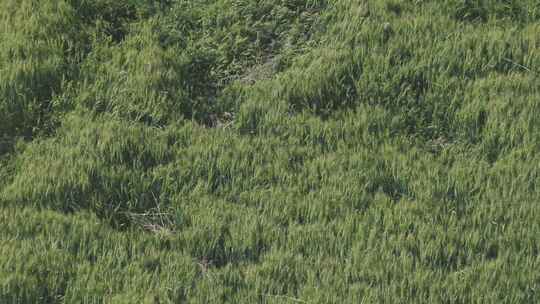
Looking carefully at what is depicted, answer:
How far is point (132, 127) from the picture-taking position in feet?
14.6

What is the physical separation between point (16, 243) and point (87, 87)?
1126mm

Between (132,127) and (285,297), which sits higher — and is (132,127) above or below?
above

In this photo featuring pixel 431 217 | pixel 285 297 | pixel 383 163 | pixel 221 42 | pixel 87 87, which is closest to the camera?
pixel 285 297

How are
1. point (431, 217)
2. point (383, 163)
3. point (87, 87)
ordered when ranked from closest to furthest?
point (431, 217), point (383, 163), point (87, 87)

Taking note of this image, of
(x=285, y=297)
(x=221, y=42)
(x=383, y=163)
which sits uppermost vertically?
(x=221, y=42)

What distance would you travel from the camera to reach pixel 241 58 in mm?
4957

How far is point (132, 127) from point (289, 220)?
100cm

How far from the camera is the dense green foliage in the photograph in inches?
148

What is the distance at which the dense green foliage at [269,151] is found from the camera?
3762mm

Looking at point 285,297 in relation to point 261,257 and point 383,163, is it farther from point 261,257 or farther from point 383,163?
point 383,163

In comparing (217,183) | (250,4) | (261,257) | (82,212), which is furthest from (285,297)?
(250,4)

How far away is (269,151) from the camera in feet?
14.3

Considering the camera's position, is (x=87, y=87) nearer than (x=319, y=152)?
No

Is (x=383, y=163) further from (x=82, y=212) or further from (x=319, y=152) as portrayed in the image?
(x=82, y=212)
